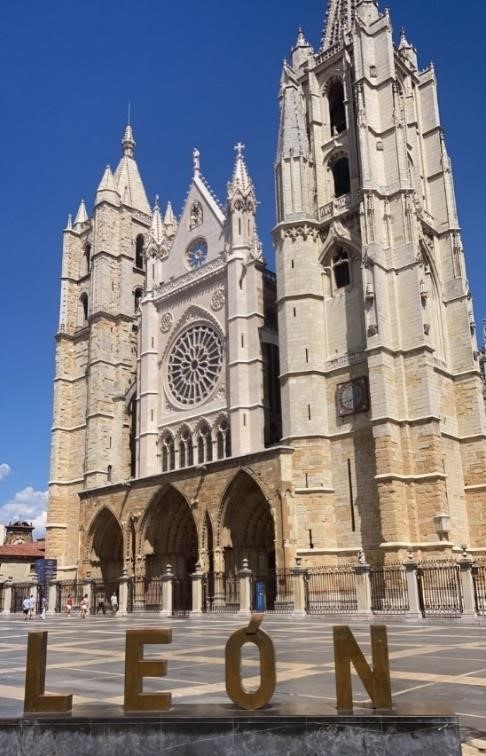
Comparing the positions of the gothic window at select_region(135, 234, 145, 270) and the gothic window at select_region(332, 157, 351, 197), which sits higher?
the gothic window at select_region(135, 234, 145, 270)

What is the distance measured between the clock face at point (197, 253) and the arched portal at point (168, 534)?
12621 millimetres

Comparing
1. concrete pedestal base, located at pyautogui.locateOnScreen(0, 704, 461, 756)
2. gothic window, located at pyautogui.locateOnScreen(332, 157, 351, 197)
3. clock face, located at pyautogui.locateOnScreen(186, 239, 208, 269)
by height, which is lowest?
concrete pedestal base, located at pyautogui.locateOnScreen(0, 704, 461, 756)

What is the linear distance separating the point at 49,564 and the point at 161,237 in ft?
62.2

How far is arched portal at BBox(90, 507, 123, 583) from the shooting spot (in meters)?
34.6

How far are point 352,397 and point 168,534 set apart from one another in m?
11.0

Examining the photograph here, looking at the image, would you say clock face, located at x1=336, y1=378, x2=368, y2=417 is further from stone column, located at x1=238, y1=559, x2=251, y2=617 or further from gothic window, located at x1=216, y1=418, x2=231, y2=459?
stone column, located at x1=238, y1=559, x2=251, y2=617

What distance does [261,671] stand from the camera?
4.59 metres

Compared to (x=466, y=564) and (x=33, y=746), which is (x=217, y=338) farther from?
(x=33, y=746)

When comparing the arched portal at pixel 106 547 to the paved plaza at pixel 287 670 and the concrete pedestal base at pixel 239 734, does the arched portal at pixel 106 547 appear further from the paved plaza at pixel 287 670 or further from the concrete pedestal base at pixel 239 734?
the concrete pedestal base at pixel 239 734

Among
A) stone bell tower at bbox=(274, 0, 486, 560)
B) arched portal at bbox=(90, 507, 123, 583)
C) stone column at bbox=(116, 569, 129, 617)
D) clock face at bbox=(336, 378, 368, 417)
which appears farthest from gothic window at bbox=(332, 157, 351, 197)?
stone column at bbox=(116, 569, 129, 617)

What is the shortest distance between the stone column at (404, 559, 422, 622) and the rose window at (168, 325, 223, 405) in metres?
15.9

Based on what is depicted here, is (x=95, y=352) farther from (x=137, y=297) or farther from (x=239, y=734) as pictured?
(x=239, y=734)

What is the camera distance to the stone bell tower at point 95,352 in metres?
39.7

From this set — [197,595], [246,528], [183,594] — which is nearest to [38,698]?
[197,595]
